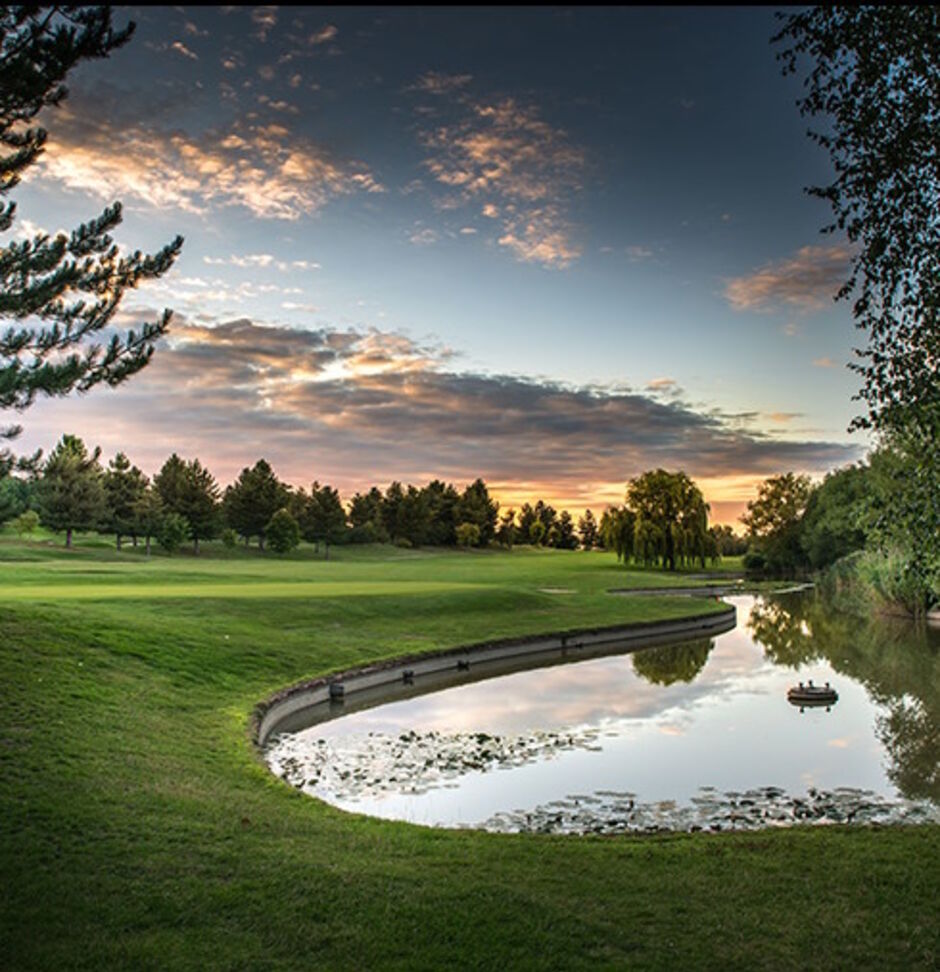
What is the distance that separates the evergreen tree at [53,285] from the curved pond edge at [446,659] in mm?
6725

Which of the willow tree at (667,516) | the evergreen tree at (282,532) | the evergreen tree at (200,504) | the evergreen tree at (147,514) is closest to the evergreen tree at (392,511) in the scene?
the evergreen tree at (282,532)

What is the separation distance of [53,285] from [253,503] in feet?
269

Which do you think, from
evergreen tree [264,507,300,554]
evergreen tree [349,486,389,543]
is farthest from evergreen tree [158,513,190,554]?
evergreen tree [349,486,389,543]

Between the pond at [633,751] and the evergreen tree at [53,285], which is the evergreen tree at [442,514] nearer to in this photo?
the pond at [633,751]

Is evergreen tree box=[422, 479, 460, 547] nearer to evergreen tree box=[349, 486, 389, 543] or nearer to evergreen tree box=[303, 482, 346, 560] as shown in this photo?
evergreen tree box=[349, 486, 389, 543]

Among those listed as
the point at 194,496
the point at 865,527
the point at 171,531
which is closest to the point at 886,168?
the point at 865,527

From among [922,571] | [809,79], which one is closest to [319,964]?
[922,571]

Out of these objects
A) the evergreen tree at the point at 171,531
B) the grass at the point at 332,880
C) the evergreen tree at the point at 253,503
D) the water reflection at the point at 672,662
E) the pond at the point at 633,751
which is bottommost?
the water reflection at the point at 672,662

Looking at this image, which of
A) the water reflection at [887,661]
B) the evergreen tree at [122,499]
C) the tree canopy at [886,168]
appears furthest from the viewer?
the evergreen tree at [122,499]

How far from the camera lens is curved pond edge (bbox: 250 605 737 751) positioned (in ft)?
56.9

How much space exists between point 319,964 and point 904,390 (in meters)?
8.31

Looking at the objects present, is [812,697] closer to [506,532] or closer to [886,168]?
[886,168]

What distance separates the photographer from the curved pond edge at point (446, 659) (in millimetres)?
17344

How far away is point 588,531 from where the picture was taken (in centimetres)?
14700
